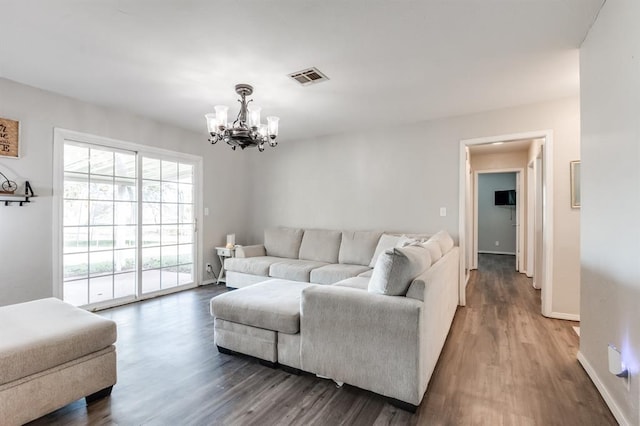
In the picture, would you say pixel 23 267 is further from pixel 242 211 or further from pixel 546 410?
pixel 546 410

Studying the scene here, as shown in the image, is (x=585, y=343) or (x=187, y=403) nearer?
(x=187, y=403)

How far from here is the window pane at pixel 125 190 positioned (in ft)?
12.6

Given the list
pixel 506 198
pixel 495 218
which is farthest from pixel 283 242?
pixel 495 218

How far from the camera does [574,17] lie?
199cm

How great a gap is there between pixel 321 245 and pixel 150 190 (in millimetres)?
2487

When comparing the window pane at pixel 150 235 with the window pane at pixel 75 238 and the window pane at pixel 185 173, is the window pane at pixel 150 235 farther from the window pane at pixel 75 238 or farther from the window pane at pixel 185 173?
the window pane at pixel 185 173

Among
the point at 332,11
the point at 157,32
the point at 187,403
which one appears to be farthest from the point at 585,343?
the point at 157,32

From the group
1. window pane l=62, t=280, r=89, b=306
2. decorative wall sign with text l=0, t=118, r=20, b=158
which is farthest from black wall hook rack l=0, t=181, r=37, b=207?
window pane l=62, t=280, r=89, b=306

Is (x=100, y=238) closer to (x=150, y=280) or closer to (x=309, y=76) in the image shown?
(x=150, y=280)

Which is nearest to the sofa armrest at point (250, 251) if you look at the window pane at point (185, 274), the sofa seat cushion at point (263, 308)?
the window pane at point (185, 274)

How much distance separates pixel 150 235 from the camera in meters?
4.16

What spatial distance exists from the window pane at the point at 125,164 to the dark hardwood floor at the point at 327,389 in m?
1.90

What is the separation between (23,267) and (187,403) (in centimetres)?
249

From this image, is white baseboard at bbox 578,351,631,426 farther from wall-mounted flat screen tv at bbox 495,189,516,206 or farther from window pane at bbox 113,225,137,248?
wall-mounted flat screen tv at bbox 495,189,516,206
